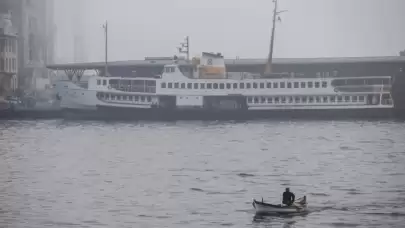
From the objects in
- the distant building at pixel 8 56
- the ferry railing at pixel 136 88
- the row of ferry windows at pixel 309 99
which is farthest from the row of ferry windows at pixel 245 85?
the distant building at pixel 8 56

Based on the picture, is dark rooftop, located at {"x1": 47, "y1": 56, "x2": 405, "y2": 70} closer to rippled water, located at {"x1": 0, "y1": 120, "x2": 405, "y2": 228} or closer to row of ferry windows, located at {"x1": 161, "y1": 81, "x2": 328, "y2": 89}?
row of ferry windows, located at {"x1": 161, "y1": 81, "x2": 328, "y2": 89}

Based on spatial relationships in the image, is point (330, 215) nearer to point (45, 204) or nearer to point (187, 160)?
point (45, 204)

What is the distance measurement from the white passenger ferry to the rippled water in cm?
505

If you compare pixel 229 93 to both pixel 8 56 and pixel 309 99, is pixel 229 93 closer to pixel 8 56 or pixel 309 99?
pixel 309 99

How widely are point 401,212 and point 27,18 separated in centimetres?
9341

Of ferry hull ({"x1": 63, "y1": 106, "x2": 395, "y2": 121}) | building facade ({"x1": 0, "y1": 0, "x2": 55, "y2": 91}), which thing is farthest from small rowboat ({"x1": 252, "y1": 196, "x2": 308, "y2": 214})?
building facade ({"x1": 0, "y1": 0, "x2": 55, "y2": 91})

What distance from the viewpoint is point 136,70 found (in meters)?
A: 103

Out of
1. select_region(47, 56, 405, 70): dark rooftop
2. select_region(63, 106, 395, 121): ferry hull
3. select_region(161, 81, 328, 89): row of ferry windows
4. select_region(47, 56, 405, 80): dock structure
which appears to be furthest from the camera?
select_region(47, 56, 405, 70): dark rooftop

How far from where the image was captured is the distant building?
106406 mm

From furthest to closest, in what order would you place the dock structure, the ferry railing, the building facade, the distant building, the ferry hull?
the building facade, the distant building, the dock structure, the ferry railing, the ferry hull

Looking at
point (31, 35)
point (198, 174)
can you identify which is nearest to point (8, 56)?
point (31, 35)

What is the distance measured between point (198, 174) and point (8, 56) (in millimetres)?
65080

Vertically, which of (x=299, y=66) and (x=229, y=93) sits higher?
(x=299, y=66)

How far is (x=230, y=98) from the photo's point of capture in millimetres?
88688
